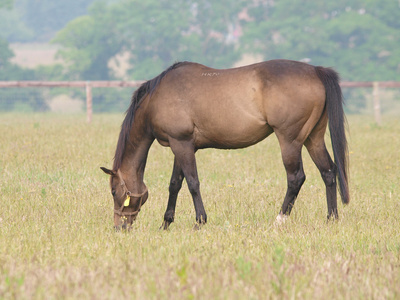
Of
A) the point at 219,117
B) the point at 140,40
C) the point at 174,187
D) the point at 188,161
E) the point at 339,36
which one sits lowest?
the point at 140,40

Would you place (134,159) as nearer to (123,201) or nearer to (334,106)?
(123,201)

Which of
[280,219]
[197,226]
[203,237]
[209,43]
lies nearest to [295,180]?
[280,219]

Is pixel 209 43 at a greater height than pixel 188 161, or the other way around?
pixel 188 161

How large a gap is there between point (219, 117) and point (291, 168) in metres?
1.02

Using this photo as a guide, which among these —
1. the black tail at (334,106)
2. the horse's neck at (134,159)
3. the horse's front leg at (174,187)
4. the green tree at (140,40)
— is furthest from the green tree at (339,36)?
the horse's neck at (134,159)

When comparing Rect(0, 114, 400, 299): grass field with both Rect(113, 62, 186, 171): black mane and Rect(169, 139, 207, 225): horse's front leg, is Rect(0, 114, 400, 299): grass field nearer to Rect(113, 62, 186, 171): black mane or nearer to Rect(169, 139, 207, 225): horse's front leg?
Rect(169, 139, 207, 225): horse's front leg

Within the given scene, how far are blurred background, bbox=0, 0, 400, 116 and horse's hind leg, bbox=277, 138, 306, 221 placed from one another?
33702 millimetres

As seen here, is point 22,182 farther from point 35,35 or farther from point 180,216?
point 35,35

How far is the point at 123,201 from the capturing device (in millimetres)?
6523

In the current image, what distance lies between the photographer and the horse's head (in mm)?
6500

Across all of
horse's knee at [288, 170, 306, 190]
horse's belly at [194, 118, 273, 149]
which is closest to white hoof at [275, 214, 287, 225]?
horse's knee at [288, 170, 306, 190]

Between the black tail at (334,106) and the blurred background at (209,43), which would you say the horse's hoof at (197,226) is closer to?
the black tail at (334,106)

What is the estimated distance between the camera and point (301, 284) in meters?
3.90

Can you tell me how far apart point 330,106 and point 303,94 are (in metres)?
0.37
